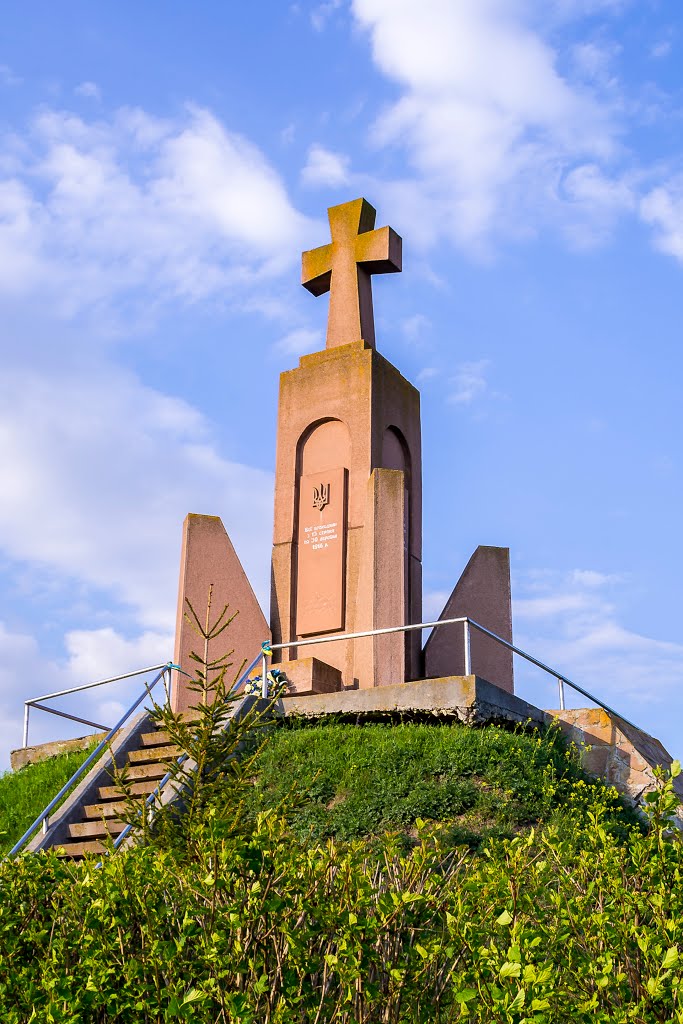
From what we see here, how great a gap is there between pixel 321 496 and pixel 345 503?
32cm

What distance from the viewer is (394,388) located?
14141mm

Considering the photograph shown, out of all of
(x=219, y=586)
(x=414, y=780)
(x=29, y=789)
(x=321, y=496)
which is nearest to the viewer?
(x=414, y=780)

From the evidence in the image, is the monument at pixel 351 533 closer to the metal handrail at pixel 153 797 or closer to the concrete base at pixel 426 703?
the metal handrail at pixel 153 797

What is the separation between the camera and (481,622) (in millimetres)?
13891

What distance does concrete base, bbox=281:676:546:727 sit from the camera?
399 inches

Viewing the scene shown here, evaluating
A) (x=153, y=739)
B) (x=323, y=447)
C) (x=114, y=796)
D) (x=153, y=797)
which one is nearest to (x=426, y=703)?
(x=153, y=739)

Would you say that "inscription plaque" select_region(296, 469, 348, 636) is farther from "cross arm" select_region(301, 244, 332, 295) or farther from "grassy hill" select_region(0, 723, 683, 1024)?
"grassy hill" select_region(0, 723, 683, 1024)

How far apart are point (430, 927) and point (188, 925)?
0.91m

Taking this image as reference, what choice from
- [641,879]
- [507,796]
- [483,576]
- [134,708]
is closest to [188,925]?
[641,879]

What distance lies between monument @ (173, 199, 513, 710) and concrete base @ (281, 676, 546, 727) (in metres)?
1.39

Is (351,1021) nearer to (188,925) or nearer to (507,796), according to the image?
(188,925)

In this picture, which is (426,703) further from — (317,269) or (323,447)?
(317,269)

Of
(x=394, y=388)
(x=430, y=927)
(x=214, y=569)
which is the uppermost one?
(x=394, y=388)

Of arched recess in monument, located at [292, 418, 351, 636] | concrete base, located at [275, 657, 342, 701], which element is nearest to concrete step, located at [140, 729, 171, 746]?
concrete base, located at [275, 657, 342, 701]
